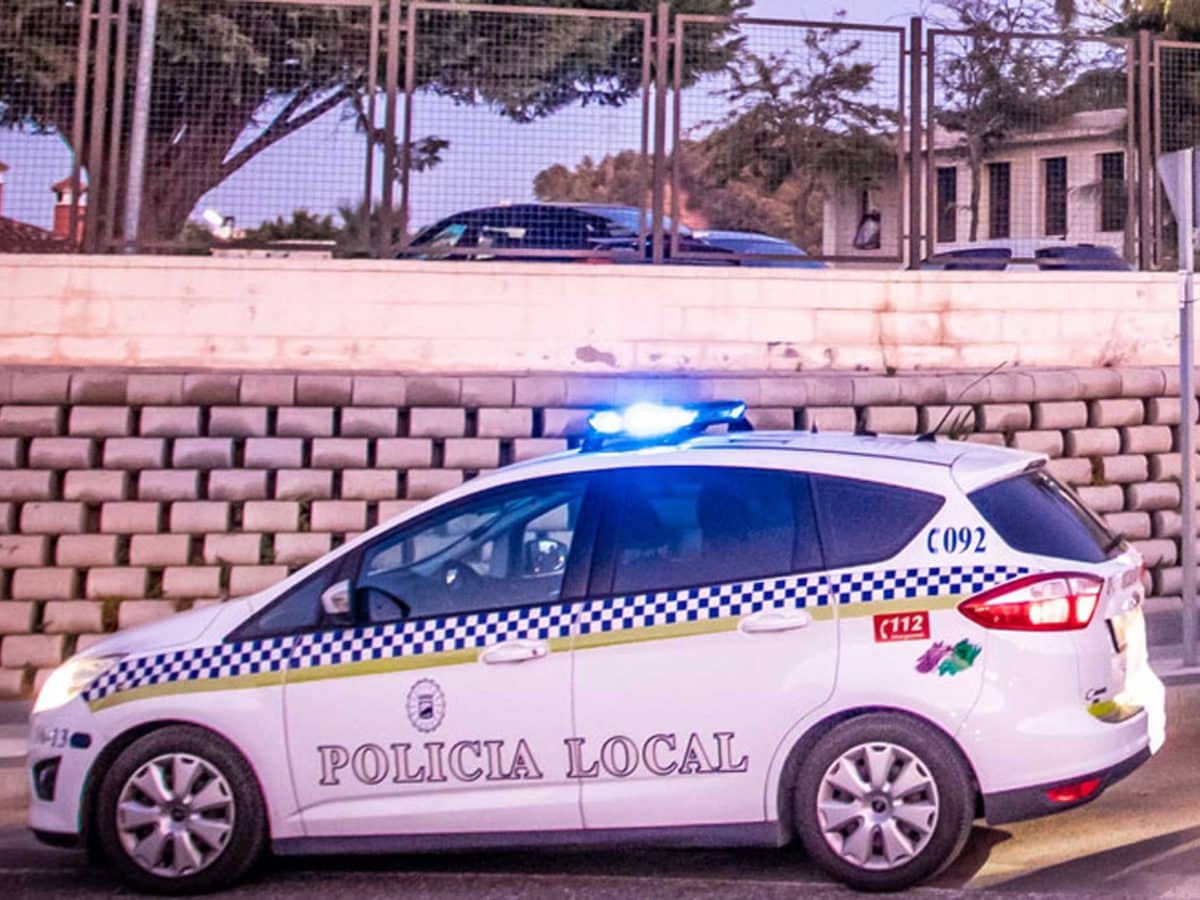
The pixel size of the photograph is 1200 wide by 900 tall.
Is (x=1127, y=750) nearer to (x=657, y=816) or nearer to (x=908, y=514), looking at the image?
(x=908, y=514)

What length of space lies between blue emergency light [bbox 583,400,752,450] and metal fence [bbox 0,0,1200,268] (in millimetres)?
4589

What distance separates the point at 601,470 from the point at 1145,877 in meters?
2.36

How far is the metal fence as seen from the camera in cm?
1046

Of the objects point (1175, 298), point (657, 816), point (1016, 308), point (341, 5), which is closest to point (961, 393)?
point (1016, 308)

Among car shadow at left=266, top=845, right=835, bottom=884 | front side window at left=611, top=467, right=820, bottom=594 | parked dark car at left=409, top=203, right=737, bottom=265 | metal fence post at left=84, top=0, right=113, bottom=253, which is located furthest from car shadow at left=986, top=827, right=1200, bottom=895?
metal fence post at left=84, top=0, right=113, bottom=253

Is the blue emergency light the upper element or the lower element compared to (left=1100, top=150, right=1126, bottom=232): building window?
lower

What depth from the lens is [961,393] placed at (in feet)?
33.8

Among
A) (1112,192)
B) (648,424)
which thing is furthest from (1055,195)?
(648,424)

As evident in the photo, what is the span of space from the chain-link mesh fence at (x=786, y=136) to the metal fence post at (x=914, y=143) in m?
0.08

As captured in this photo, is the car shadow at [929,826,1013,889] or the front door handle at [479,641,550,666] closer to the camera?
the front door handle at [479,641,550,666]

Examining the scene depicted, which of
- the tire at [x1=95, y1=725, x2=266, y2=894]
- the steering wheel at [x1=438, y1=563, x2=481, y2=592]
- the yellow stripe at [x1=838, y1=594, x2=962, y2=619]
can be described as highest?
the steering wheel at [x1=438, y1=563, x2=481, y2=592]

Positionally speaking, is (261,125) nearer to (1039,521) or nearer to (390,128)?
(390,128)

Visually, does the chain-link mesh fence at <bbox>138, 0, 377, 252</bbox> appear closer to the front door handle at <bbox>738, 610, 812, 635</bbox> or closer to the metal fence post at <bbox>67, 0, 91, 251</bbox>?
the metal fence post at <bbox>67, 0, 91, 251</bbox>

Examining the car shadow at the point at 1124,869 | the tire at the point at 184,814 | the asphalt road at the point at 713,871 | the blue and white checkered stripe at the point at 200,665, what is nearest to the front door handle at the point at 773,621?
the asphalt road at the point at 713,871
